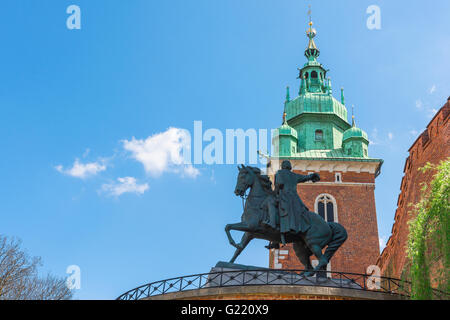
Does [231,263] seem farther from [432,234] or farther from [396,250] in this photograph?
[396,250]

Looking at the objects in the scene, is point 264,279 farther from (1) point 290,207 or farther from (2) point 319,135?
(2) point 319,135

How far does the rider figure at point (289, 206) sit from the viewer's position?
54.6 feet

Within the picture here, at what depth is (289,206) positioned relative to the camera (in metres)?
16.9

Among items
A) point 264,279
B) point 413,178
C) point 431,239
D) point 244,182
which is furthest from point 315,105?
Result: point 264,279

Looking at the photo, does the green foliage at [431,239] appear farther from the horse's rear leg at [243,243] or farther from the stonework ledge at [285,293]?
the horse's rear leg at [243,243]

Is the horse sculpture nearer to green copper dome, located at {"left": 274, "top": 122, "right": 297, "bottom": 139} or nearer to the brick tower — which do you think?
the brick tower

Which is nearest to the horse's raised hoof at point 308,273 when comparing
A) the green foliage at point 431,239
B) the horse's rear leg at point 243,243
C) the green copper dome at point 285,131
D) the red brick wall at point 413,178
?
the horse's rear leg at point 243,243

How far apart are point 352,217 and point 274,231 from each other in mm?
25696

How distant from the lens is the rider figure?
16656 millimetres

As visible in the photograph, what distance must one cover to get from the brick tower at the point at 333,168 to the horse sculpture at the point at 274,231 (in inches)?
856

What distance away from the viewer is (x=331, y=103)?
48250 mm

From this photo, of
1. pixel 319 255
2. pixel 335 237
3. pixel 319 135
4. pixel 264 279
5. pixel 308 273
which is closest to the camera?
pixel 264 279

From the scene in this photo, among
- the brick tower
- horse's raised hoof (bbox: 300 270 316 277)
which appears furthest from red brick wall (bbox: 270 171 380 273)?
horse's raised hoof (bbox: 300 270 316 277)
